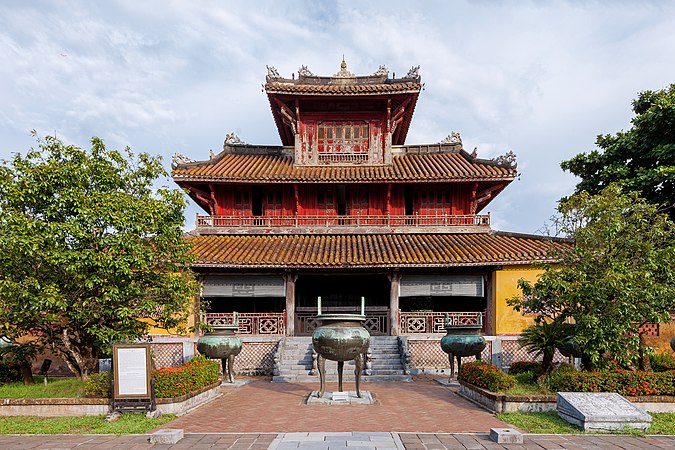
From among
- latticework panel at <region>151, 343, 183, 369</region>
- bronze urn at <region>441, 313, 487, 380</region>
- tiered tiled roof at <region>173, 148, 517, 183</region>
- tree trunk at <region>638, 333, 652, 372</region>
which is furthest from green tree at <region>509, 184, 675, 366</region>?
latticework panel at <region>151, 343, 183, 369</region>

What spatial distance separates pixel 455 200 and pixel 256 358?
10842 millimetres

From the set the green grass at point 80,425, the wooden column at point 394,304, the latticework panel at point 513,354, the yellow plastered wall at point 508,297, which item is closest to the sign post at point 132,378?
the green grass at point 80,425

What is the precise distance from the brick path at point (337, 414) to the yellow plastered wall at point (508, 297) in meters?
5.21

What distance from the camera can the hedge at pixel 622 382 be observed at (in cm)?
891

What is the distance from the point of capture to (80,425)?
318 inches

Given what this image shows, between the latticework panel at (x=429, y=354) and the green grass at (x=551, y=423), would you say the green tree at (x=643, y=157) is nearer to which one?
the latticework panel at (x=429, y=354)

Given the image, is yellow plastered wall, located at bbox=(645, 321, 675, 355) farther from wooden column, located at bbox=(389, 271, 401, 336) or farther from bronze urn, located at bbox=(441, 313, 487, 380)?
wooden column, located at bbox=(389, 271, 401, 336)

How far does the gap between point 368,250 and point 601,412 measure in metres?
9.91

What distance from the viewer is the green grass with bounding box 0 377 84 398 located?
9.39 metres

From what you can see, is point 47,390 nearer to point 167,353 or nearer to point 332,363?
point 167,353

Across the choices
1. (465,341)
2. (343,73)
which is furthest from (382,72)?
(465,341)

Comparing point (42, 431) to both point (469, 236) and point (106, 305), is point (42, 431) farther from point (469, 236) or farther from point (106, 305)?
point (469, 236)

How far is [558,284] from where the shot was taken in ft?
31.0

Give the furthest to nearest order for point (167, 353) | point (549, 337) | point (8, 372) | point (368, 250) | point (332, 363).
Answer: point (368, 250), point (167, 353), point (332, 363), point (8, 372), point (549, 337)
